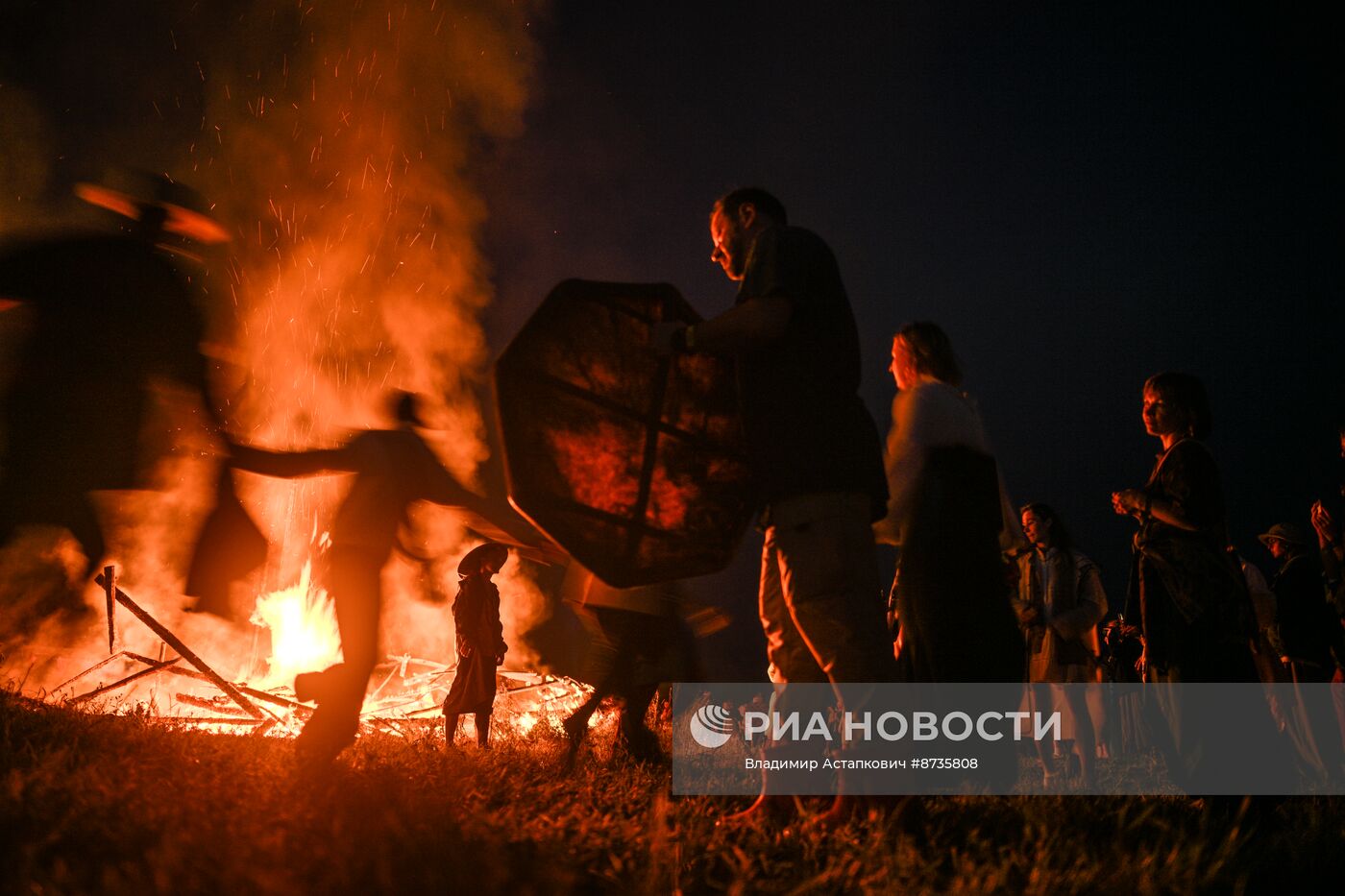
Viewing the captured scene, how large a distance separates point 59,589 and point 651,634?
10807mm

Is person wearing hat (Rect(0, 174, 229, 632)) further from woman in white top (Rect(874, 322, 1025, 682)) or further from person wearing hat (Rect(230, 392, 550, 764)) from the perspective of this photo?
woman in white top (Rect(874, 322, 1025, 682))

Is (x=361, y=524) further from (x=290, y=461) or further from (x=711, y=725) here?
(x=711, y=725)

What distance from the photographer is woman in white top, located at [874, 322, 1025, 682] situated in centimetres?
303

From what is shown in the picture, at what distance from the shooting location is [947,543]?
10.0 feet

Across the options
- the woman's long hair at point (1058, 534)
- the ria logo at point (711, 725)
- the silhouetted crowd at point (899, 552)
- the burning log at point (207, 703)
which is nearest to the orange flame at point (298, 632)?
the burning log at point (207, 703)

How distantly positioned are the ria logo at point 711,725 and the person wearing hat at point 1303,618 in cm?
425

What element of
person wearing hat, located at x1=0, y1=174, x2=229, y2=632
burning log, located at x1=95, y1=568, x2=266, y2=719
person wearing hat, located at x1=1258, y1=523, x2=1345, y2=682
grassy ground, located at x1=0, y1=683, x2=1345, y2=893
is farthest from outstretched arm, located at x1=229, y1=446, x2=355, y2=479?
person wearing hat, located at x1=1258, y1=523, x2=1345, y2=682

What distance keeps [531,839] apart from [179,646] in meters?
5.06

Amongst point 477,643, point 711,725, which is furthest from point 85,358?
point 711,725

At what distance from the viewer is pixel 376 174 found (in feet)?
54.4

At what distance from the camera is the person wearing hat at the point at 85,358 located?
8945mm

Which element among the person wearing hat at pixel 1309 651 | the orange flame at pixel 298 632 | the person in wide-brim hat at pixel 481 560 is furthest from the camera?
the orange flame at pixel 298 632

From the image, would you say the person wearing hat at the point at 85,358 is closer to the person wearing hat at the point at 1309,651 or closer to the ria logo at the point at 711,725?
the ria logo at the point at 711,725

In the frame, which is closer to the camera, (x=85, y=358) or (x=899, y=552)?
(x=899, y=552)
